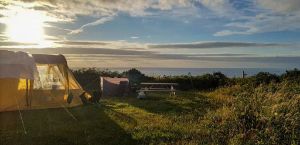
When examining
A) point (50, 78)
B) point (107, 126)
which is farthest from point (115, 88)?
point (107, 126)

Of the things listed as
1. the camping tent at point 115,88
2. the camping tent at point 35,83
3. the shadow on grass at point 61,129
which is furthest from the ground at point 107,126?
the camping tent at point 115,88

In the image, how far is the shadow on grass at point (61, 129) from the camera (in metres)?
12.5

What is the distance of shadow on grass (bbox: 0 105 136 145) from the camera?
12.5 m

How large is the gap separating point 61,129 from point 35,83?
584cm

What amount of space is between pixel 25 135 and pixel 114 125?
3434 millimetres

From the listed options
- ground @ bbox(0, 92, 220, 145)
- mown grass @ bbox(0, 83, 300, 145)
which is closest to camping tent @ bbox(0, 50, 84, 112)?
ground @ bbox(0, 92, 220, 145)

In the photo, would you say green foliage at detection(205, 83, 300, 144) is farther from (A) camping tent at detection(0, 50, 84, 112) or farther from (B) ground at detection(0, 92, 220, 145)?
(A) camping tent at detection(0, 50, 84, 112)

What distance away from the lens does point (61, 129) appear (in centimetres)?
1433

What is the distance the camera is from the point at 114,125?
15281 millimetres

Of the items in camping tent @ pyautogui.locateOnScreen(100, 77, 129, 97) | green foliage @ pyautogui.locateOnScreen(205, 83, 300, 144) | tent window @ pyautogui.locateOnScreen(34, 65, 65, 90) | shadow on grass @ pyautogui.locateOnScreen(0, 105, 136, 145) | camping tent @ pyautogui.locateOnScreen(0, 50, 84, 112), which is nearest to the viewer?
green foliage @ pyautogui.locateOnScreen(205, 83, 300, 144)

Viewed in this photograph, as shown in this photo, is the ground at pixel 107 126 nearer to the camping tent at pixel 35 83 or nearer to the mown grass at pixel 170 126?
the mown grass at pixel 170 126

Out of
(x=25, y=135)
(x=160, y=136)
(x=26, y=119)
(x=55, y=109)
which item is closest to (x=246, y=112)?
(x=160, y=136)

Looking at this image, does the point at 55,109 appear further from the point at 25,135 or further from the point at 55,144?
the point at 55,144

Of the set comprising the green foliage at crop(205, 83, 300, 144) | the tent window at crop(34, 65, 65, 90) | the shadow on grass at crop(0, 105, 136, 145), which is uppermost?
the tent window at crop(34, 65, 65, 90)
